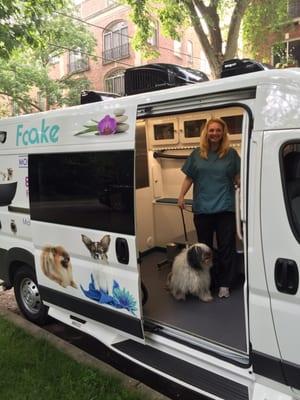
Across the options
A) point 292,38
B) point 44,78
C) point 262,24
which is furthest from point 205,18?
point 44,78

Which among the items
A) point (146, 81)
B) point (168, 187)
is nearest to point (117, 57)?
point (168, 187)

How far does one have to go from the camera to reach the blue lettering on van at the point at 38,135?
160 inches

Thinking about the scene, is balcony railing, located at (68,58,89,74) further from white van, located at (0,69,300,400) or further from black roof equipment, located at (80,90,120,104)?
black roof equipment, located at (80,90,120,104)

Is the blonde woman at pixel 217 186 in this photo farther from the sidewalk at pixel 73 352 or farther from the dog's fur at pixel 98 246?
the sidewalk at pixel 73 352

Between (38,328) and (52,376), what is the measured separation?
1.10m

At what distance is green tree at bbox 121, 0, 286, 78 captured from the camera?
9906 millimetres

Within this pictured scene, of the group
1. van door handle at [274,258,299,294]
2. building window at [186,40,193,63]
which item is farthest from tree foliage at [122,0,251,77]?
building window at [186,40,193,63]

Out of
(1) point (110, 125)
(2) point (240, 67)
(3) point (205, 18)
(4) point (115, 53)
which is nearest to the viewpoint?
(2) point (240, 67)

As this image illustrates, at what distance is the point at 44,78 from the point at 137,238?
20526mm

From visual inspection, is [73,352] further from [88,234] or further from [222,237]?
[222,237]

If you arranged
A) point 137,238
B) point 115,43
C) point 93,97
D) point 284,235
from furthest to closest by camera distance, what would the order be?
point 115,43
point 93,97
point 137,238
point 284,235

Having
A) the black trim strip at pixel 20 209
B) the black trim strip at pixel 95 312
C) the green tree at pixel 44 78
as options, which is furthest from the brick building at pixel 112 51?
the black trim strip at pixel 95 312

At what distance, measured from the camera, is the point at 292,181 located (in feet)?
8.14

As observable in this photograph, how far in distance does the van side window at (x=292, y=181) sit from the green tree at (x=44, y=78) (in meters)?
19.0
